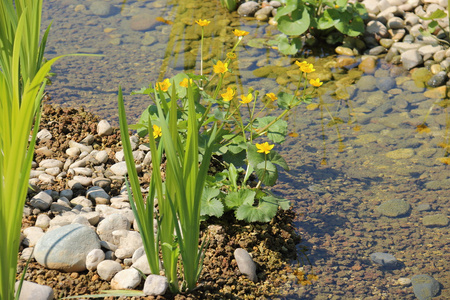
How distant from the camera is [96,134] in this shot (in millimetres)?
3055

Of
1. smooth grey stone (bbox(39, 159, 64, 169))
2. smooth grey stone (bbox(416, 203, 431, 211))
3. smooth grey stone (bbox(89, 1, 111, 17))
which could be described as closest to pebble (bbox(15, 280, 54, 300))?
smooth grey stone (bbox(39, 159, 64, 169))

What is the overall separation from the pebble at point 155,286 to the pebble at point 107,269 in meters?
0.18

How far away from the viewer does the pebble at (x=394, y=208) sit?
8.91 feet

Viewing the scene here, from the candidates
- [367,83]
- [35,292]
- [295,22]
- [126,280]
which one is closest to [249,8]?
[295,22]

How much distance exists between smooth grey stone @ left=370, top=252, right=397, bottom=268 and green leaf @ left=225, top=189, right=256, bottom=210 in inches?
26.4

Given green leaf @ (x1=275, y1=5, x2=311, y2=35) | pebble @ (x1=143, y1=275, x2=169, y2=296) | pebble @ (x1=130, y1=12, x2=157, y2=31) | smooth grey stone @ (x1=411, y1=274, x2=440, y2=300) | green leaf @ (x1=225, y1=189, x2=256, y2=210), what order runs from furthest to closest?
pebble @ (x1=130, y1=12, x2=157, y2=31) < green leaf @ (x1=275, y1=5, x2=311, y2=35) < green leaf @ (x1=225, y1=189, x2=256, y2=210) < smooth grey stone @ (x1=411, y1=274, x2=440, y2=300) < pebble @ (x1=143, y1=275, x2=169, y2=296)

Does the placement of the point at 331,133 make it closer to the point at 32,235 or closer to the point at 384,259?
the point at 384,259

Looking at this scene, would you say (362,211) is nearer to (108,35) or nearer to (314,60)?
(314,60)

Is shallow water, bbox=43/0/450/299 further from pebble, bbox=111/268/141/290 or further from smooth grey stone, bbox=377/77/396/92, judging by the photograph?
pebble, bbox=111/268/141/290

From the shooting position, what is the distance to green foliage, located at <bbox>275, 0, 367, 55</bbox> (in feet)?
14.0

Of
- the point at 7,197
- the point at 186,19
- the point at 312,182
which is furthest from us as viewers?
the point at 186,19

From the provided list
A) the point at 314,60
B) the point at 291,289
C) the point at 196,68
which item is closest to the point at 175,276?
the point at 291,289

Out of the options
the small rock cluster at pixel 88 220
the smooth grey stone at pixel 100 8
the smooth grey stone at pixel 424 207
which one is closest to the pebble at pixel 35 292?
the small rock cluster at pixel 88 220

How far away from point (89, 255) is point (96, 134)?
1.21m
